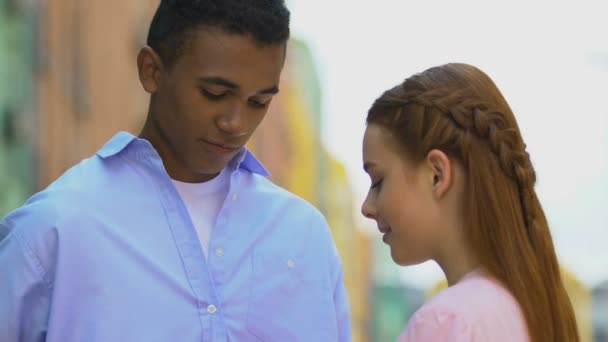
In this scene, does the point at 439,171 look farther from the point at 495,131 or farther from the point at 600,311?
the point at 600,311

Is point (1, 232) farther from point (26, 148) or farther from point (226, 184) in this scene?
point (26, 148)

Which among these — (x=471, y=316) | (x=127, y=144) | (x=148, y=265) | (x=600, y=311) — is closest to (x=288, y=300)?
(x=148, y=265)

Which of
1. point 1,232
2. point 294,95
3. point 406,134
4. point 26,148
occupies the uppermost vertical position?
point 406,134

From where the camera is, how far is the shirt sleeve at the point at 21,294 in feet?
7.11

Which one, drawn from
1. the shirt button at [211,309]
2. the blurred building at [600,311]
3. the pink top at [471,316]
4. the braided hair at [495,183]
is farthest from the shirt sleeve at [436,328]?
the blurred building at [600,311]

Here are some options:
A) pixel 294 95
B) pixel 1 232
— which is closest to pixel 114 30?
pixel 294 95

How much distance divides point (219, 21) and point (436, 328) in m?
0.89

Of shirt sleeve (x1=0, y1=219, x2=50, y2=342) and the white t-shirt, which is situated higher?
the white t-shirt


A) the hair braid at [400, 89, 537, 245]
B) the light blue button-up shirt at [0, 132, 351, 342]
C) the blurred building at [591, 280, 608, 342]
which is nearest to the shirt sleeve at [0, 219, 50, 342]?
the light blue button-up shirt at [0, 132, 351, 342]

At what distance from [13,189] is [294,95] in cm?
1214

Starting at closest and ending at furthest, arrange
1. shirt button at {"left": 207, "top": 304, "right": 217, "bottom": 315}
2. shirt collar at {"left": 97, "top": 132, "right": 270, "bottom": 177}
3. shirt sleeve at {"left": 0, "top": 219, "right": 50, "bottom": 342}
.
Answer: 1. shirt sleeve at {"left": 0, "top": 219, "right": 50, "bottom": 342}
2. shirt button at {"left": 207, "top": 304, "right": 217, "bottom": 315}
3. shirt collar at {"left": 97, "top": 132, "right": 270, "bottom": 177}

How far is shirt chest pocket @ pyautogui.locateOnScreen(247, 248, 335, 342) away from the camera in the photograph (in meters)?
2.38

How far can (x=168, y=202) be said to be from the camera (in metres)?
2.38

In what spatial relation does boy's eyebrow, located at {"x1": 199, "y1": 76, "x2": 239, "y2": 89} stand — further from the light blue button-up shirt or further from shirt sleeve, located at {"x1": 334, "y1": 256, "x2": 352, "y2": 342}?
shirt sleeve, located at {"x1": 334, "y1": 256, "x2": 352, "y2": 342}
